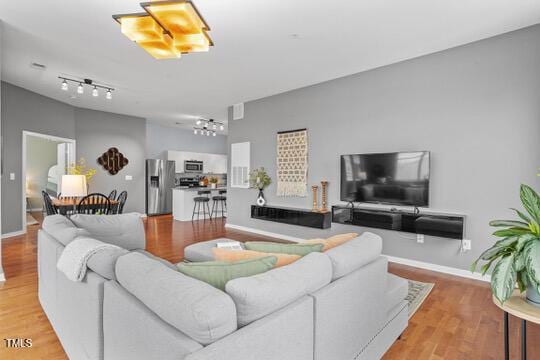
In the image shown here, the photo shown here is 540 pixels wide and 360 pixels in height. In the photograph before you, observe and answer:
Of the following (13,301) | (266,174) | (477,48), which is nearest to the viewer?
(13,301)

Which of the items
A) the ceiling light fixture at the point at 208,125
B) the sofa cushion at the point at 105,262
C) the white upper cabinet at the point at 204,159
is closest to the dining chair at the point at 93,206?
the sofa cushion at the point at 105,262

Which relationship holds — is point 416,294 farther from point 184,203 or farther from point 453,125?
point 184,203

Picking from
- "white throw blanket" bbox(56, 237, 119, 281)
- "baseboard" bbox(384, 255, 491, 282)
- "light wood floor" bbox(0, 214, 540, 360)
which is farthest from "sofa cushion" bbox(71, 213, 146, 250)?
"baseboard" bbox(384, 255, 491, 282)

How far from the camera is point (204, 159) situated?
34.6 feet

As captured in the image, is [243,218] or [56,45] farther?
[243,218]

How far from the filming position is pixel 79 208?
4.48m

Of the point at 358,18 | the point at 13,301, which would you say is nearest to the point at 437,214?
the point at 358,18

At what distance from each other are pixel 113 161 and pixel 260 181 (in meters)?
4.56

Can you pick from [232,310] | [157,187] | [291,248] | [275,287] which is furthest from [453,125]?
[157,187]

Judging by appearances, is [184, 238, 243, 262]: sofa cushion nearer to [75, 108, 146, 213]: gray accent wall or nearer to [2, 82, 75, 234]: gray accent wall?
[2, 82, 75, 234]: gray accent wall

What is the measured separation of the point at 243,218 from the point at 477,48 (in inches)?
197

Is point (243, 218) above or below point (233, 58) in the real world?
below

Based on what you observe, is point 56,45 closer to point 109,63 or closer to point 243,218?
point 109,63

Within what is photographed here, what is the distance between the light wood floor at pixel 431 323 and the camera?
6.91 feet
